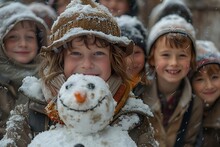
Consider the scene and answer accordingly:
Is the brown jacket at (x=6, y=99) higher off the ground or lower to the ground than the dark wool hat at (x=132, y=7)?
lower

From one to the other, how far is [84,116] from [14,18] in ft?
7.01

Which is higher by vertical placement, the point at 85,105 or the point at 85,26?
the point at 85,26

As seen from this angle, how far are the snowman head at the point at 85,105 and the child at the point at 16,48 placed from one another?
1.58 metres

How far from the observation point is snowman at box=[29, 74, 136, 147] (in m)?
1.97

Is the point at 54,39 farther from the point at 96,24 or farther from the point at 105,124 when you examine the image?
the point at 105,124

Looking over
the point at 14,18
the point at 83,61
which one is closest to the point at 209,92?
the point at 14,18

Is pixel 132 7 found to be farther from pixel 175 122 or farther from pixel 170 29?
pixel 175 122

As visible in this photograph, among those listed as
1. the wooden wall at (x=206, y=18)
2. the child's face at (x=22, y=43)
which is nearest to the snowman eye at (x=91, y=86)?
the child's face at (x=22, y=43)

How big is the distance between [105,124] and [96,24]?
575 millimetres

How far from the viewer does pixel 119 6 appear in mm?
4957

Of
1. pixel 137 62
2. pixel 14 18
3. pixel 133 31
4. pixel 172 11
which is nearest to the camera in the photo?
pixel 14 18

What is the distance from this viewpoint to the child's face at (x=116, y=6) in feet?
16.0

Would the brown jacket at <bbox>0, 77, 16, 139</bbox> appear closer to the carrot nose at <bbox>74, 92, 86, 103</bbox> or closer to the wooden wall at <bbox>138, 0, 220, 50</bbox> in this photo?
the carrot nose at <bbox>74, 92, 86, 103</bbox>

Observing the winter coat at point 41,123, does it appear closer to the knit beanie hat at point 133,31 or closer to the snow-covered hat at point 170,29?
the snow-covered hat at point 170,29
